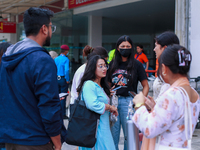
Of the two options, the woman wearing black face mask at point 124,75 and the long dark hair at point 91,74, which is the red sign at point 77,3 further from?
the long dark hair at point 91,74

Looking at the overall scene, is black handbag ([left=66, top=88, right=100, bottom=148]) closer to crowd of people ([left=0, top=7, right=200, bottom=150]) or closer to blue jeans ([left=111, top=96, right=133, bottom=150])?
blue jeans ([left=111, top=96, right=133, bottom=150])

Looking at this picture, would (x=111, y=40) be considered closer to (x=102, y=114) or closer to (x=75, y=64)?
(x=75, y=64)

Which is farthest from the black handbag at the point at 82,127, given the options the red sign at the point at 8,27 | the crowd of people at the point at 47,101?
the red sign at the point at 8,27

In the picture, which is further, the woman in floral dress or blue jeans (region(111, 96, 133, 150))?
blue jeans (region(111, 96, 133, 150))

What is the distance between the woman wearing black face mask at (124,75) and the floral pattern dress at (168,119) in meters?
1.76

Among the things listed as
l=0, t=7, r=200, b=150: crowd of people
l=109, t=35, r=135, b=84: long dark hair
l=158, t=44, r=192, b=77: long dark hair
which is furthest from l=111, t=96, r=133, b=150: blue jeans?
l=158, t=44, r=192, b=77: long dark hair

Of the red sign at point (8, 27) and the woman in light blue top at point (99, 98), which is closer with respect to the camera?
the woman in light blue top at point (99, 98)

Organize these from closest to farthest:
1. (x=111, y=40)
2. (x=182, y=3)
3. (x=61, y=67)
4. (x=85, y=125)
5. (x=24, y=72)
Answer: (x=24, y=72), (x=85, y=125), (x=182, y=3), (x=61, y=67), (x=111, y=40)

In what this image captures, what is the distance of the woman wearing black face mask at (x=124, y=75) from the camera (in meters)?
3.71

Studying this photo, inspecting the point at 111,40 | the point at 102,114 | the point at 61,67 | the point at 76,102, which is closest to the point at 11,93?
the point at 76,102

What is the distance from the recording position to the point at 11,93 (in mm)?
2082

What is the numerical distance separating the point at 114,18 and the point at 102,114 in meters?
10.7

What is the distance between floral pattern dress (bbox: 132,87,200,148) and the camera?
1.80 m

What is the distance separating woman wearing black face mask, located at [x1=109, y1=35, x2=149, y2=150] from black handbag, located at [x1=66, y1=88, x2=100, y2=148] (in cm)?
63
